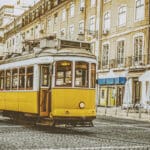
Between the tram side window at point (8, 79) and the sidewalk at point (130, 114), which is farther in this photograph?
the sidewalk at point (130, 114)

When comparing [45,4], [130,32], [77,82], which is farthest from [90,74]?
[45,4]

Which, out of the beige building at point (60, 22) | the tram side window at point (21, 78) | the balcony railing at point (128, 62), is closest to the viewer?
the tram side window at point (21, 78)

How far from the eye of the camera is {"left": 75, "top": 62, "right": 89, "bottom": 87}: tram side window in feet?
57.7

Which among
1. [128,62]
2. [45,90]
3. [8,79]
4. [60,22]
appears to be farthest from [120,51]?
[45,90]

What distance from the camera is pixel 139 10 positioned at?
4206 cm

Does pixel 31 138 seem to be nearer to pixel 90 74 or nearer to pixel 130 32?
pixel 90 74

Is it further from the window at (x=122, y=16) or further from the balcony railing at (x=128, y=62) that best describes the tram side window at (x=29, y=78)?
the window at (x=122, y=16)

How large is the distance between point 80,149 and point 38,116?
19.2ft

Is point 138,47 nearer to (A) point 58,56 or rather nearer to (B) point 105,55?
(B) point 105,55

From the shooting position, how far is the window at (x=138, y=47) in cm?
4106

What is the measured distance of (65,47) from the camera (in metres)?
18.1

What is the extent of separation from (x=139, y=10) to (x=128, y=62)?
4.46 m

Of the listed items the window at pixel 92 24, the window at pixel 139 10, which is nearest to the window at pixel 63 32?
the window at pixel 92 24

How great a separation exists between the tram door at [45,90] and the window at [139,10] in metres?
24.7
